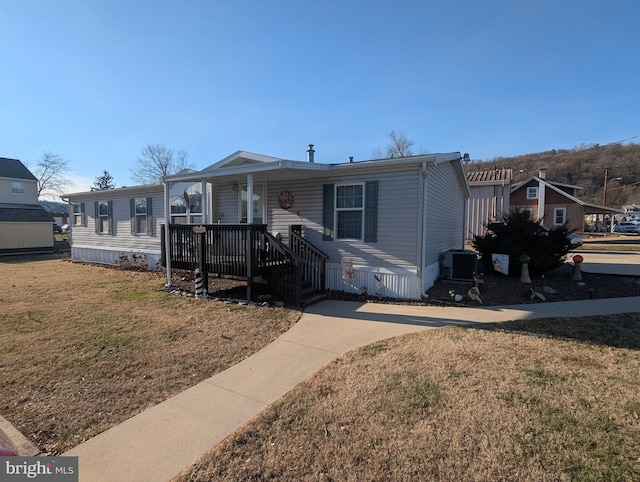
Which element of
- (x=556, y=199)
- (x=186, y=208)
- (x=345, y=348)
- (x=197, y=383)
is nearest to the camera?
(x=197, y=383)

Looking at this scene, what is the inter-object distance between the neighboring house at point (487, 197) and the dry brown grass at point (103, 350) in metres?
20.7

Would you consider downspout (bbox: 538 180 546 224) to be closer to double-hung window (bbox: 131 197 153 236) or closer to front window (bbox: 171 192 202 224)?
front window (bbox: 171 192 202 224)

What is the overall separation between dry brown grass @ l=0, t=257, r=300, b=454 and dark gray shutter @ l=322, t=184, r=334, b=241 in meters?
2.52

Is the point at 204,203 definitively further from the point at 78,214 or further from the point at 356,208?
the point at 78,214

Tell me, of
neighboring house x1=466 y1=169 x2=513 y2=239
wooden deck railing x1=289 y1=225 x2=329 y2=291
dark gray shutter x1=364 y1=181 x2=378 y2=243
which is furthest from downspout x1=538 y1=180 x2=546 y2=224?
wooden deck railing x1=289 y1=225 x2=329 y2=291

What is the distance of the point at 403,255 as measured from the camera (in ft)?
24.1

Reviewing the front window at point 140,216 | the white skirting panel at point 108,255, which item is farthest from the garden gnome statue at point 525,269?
the front window at point 140,216

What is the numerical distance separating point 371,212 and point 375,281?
5.30ft

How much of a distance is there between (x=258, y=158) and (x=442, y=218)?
545 cm

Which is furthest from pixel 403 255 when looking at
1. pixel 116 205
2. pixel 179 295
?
pixel 116 205

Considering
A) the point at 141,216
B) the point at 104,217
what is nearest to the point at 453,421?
the point at 141,216

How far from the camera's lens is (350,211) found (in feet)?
26.3

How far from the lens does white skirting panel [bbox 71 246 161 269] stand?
488 inches

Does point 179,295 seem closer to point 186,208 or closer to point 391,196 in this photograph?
point 186,208
